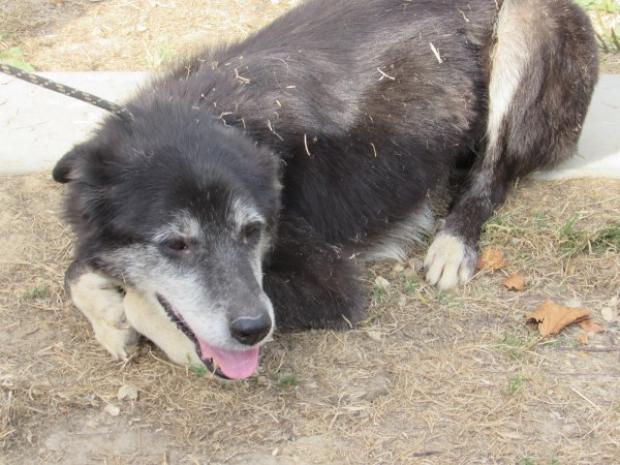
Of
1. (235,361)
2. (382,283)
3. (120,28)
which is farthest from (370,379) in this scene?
(120,28)

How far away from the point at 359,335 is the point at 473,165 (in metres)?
1.58

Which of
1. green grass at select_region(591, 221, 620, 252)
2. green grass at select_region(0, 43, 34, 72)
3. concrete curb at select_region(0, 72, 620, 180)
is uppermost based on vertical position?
green grass at select_region(591, 221, 620, 252)

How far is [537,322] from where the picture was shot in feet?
13.9

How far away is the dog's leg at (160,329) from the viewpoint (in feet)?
12.4

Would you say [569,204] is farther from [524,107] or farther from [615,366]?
[615,366]

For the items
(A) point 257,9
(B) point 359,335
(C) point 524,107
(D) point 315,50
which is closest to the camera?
(B) point 359,335

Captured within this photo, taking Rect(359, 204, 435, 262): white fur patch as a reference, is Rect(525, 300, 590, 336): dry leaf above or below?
above

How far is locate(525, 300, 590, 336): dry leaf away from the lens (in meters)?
4.16

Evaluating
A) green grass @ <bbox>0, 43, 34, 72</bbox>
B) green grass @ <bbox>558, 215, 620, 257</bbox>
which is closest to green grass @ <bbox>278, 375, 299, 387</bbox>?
green grass @ <bbox>558, 215, 620, 257</bbox>

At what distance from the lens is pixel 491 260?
472 cm

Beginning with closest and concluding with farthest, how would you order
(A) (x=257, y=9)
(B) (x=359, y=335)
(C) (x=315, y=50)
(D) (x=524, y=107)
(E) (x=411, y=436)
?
(E) (x=411, y=436)
(B) (x=359, y=335)
(C) (x=315, y=50)
(D) (x=524, y=107)
(A) (x=257, y=9)

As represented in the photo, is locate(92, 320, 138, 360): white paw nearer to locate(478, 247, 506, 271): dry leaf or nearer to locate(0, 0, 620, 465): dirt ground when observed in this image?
locate(0, 0, 620, 465): dirt ground

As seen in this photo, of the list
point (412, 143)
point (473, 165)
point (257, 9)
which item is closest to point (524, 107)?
point (473, 165)

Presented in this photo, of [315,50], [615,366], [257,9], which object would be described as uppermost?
[315,50]
